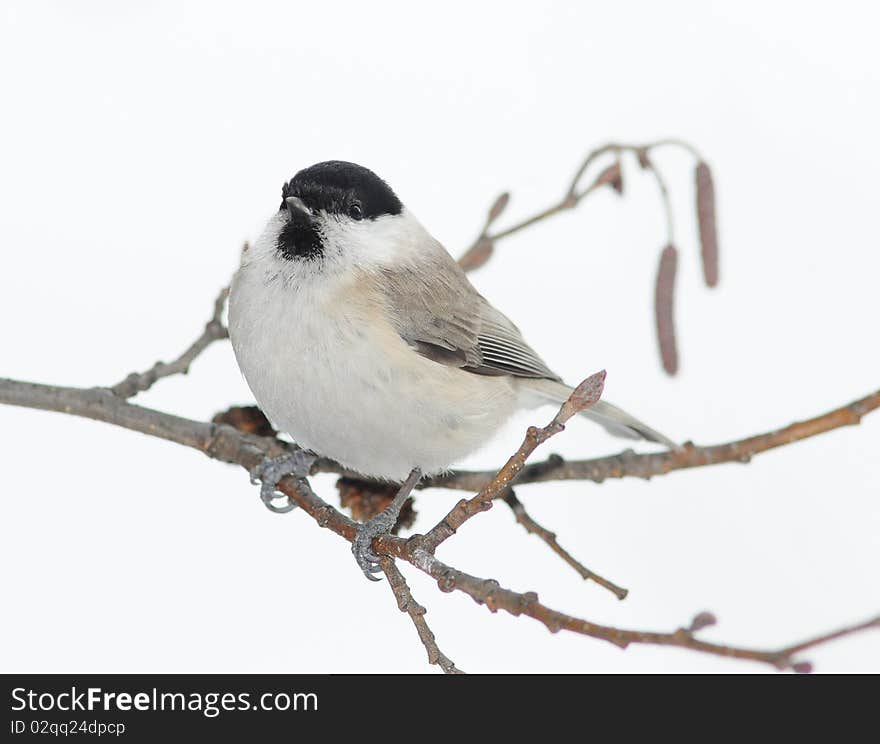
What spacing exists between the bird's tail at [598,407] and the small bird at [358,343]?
0.57 ft

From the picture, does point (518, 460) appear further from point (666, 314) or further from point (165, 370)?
point (165, 370)

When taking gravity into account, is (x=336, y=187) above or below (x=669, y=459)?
above

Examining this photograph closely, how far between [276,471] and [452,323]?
1.83 feet

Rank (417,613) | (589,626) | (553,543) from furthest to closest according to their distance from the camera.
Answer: (553,543) < (417,613) < (589,626)

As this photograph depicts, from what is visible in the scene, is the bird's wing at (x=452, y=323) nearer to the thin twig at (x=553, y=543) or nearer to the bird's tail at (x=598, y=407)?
the bird's tail at (x=598, y=407)

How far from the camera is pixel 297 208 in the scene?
2.10m

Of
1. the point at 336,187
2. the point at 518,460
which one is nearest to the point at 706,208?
the point at 336,187

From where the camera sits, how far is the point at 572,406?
3.84ft

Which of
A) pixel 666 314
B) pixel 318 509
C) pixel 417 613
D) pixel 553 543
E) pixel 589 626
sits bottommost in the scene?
pixel 589 626

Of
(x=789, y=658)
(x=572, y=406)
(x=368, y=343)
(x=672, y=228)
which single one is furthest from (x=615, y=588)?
(x=672, y=228)

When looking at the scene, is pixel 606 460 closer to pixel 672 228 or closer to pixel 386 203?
pixel 672 228

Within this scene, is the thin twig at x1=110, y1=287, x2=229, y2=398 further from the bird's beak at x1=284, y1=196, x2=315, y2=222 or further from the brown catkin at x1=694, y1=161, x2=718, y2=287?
the brown catkin at x1=694, y1=161, x2=718, y2=287

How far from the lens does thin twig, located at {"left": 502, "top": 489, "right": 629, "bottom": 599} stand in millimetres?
1605

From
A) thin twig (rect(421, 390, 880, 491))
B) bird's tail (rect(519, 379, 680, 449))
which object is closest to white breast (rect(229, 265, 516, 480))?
thin twig (rect(421, 390, 880, 491))
